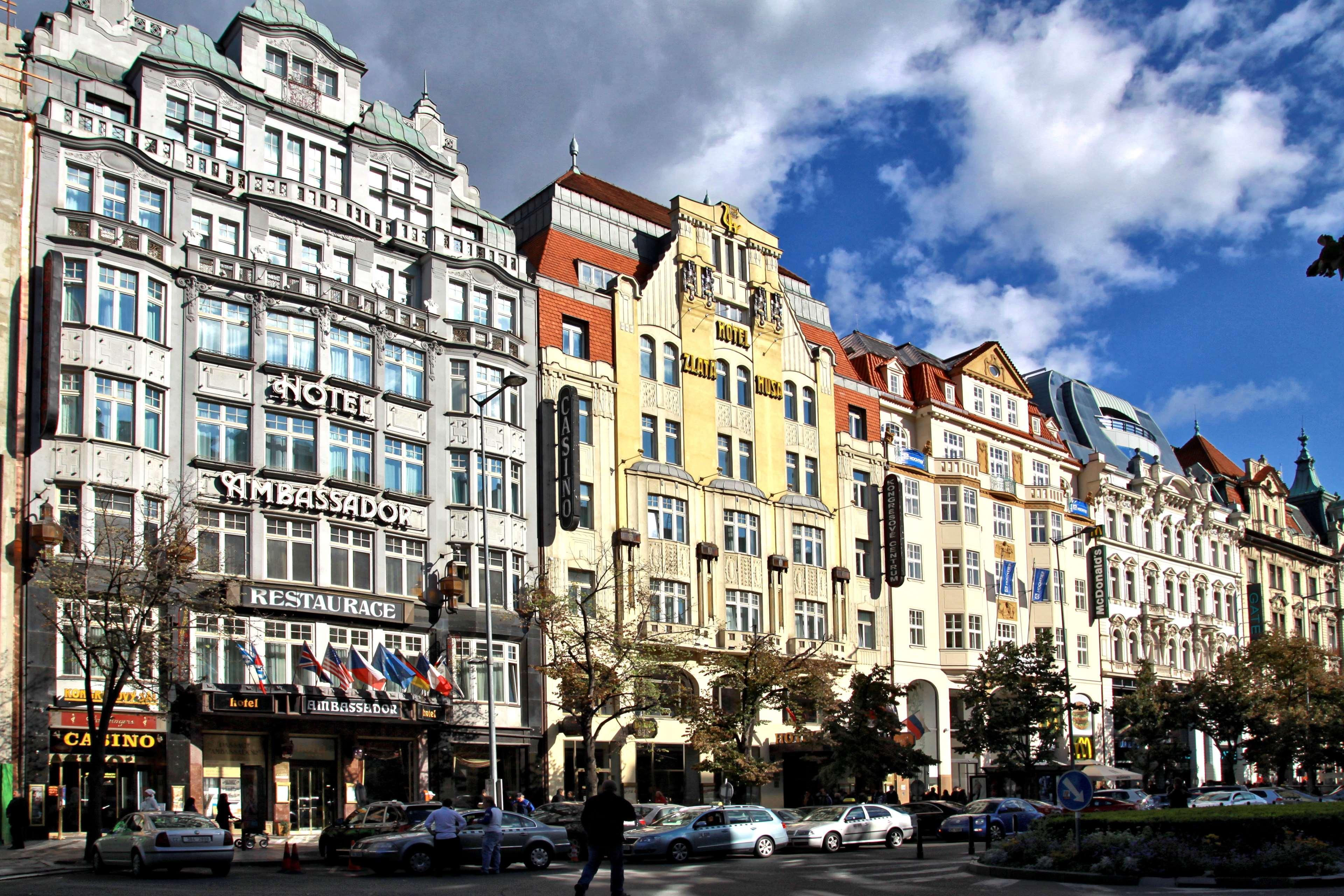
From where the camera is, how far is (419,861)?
29734 millimetres

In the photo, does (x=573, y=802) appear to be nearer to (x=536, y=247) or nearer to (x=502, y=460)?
(x=502, y=460)

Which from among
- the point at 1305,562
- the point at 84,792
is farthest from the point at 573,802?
the point at 1305,562

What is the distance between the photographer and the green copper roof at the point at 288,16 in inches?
1855

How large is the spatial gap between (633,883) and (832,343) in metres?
43.2

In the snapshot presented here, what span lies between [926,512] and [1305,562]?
46.9m

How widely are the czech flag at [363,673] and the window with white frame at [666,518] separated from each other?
1418cm

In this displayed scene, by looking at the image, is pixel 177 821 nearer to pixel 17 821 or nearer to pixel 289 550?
pixel 17 821

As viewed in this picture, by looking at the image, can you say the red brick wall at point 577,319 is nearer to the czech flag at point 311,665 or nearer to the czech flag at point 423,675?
the czech flag at point 423,675

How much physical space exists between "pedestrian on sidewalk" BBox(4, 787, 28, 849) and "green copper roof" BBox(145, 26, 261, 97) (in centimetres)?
2259

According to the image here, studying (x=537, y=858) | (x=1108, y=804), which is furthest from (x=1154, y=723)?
(x=537, y=858)

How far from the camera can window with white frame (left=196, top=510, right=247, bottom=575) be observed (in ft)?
135

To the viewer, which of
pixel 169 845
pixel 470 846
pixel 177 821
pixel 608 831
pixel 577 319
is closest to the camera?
pixel 608 831

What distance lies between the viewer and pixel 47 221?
39.8 meters

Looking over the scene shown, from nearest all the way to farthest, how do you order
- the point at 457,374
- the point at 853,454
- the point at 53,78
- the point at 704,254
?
the point at 53,78 < the point at 457,374 < the point at 704,254 < the point at 853,454
